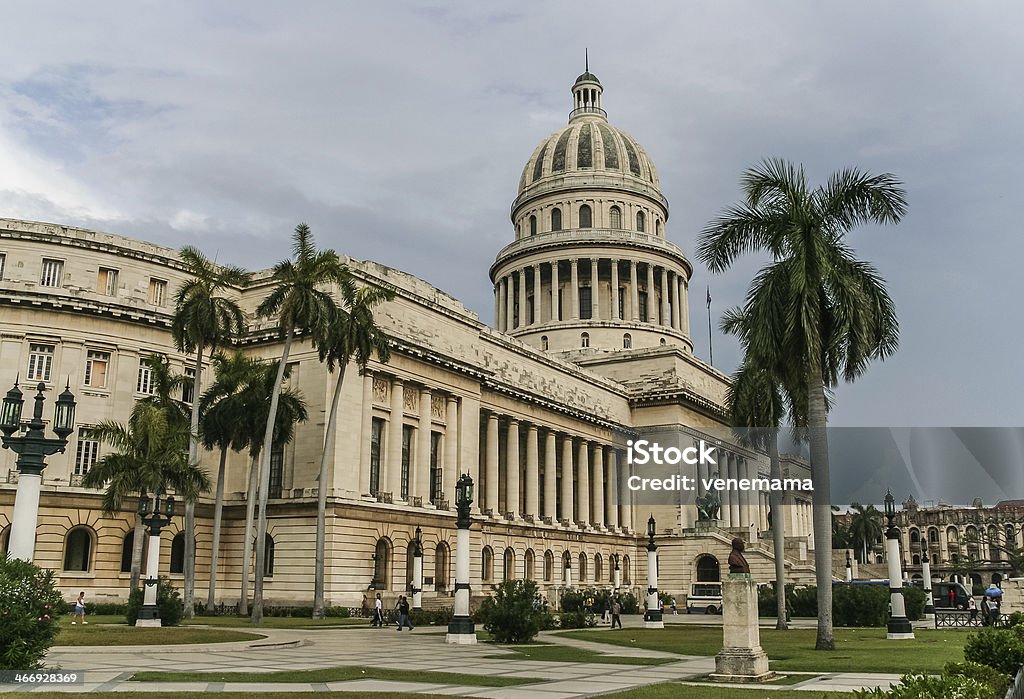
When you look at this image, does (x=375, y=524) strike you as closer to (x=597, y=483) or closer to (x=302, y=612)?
(x=302, y=612)

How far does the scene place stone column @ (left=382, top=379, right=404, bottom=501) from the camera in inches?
2205

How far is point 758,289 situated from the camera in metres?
32.9

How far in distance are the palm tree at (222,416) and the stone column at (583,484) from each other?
3616 centimetres

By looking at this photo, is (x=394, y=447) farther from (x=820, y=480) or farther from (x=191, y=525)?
(x=820, y=480)

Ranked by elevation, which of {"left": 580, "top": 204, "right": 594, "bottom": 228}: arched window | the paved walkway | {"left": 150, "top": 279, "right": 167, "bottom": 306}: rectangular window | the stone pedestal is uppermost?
{"left": 580, "top": 204, "right": 594, "bottom": 228}: arched window

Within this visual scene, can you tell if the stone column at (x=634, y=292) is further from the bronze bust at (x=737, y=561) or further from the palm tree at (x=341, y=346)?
the bronze bust at (x=737, y=561)

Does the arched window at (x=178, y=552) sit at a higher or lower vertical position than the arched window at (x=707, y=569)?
higher

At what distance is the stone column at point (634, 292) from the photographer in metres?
102

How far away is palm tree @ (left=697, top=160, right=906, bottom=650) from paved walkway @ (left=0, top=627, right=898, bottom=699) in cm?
966

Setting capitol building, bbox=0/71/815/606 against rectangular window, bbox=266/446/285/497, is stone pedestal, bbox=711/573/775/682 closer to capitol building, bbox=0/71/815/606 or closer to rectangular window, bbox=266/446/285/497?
capitol building, bbox=0/71/815/606

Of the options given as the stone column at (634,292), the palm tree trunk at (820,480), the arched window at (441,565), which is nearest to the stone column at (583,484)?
the arched window at (441,565)

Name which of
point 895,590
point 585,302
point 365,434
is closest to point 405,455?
point 365,434

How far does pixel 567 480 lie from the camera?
77.8m

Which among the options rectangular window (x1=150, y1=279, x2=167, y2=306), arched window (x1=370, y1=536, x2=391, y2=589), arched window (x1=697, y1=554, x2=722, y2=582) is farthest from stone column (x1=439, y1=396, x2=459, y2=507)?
arched window (x1=697, y1=554, x2=722, y2=582)
